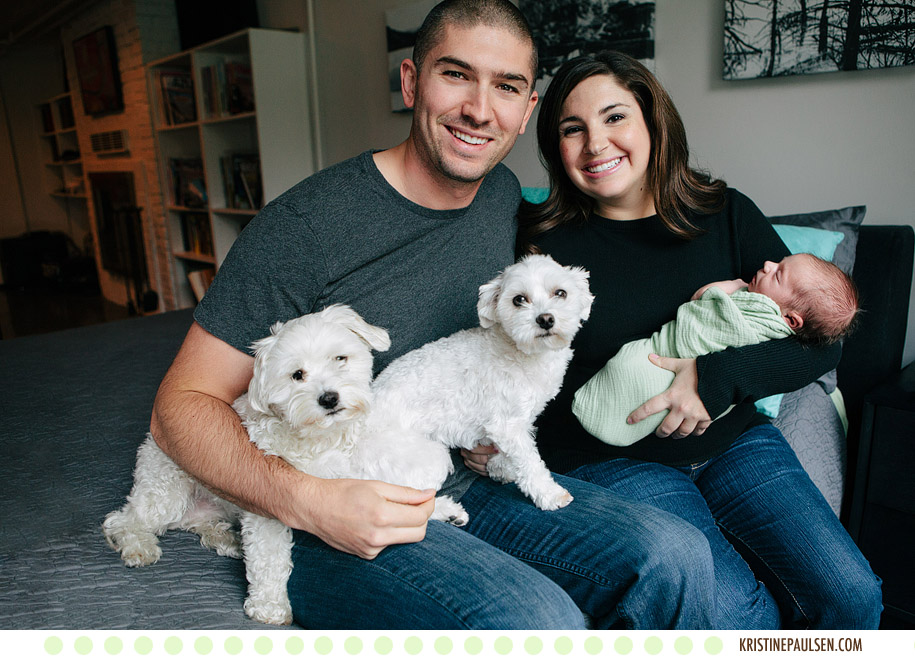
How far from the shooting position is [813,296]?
1510mm

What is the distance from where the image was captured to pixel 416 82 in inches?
59.7

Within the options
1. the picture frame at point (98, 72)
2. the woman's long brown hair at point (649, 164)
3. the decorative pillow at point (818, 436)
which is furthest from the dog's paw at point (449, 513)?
the picture frame at point (98, 72)

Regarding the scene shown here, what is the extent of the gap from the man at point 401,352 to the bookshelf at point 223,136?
3065mm

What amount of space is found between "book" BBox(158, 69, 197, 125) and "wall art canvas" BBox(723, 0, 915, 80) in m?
4.71

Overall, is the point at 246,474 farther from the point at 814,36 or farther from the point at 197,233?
the point at 197,233

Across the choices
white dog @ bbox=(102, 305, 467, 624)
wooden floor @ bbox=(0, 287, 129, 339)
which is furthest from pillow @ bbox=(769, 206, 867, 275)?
wooden floor @ bbox=(0, 287, 129, 339)

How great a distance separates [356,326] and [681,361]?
82 centimetres

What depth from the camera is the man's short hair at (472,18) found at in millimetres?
1391

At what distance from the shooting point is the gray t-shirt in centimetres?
128

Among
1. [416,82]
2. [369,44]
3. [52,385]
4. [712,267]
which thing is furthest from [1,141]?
[712,267]

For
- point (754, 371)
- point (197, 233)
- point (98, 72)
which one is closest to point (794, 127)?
point (754, 371)

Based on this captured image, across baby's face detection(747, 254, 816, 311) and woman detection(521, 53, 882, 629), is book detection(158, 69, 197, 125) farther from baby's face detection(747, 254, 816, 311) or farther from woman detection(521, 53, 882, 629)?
baby's face detection(747, 254, 816, 311)

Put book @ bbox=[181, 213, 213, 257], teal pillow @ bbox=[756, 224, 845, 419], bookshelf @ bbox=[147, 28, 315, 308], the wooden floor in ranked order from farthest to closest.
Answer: the wooden floor < book @ bbox=[181, 213, 213, 257] < bookshelf @ bbox=[147, 28, 315, 308] < teal pillow @ bbox=[756, 224, 845, 419]

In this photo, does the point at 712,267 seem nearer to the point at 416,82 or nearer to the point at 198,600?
the point at 416,82
